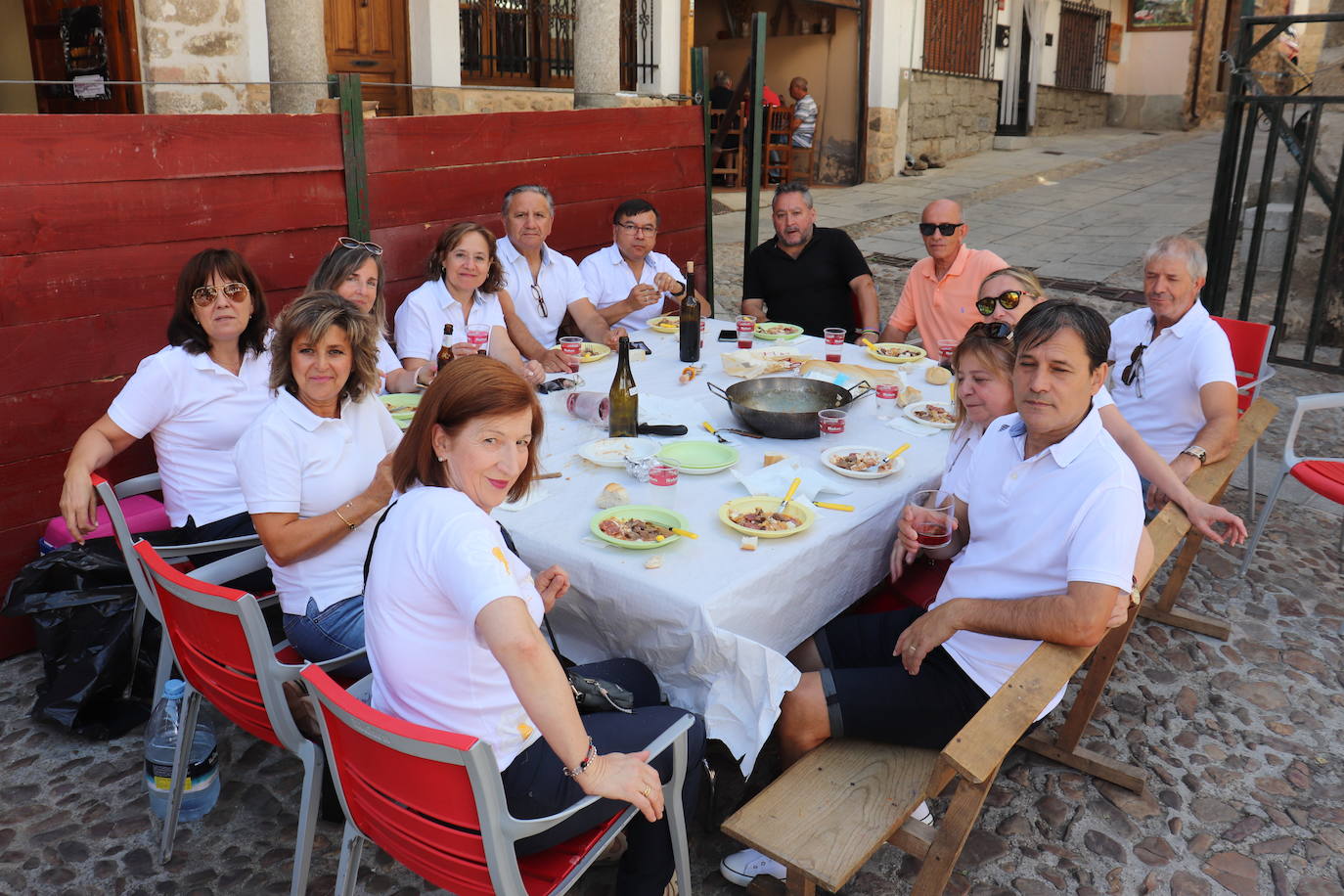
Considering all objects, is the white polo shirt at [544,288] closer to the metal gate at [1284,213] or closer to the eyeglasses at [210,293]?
the eyeglasses at [210,293]

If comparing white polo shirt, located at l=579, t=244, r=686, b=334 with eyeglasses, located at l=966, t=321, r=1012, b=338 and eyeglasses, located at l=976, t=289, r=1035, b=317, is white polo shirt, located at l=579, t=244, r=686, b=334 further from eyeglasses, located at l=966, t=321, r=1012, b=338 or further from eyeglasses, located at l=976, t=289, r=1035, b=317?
eyeglasses, located at l=966, t=321, r=1012, b=338

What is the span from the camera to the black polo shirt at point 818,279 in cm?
556

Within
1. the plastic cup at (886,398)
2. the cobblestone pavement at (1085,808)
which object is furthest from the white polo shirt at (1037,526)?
the plastic cup at (886,398)

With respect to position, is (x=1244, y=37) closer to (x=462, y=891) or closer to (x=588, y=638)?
(x=588, y=638)

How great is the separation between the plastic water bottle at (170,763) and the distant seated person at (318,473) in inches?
17.2

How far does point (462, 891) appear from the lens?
1938mm

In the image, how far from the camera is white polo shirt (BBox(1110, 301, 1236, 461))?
3.70 meters

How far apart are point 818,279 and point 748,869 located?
12.0ft

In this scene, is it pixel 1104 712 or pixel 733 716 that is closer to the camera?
pixel 733 716

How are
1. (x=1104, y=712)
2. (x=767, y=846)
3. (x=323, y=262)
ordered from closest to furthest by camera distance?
(x=767, y=846), (x=1104, y=712), (x=323, y=262)

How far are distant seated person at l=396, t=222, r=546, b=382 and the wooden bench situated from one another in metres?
2.45

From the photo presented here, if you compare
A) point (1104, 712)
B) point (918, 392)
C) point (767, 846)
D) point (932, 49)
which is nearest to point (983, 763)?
point (767, 846)

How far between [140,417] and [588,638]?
1648 millimetres

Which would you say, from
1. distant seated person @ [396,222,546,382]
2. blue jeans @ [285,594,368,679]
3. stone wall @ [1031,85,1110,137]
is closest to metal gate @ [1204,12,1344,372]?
distant seated person @ [396,222,546,382]
